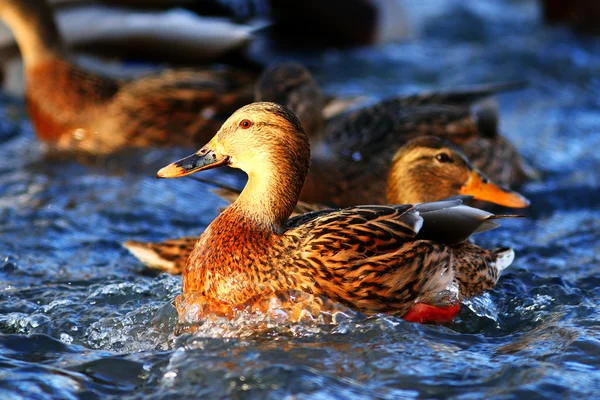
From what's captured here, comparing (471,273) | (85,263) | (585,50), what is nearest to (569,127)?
Result: (585,50)

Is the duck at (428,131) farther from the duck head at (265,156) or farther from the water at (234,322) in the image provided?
the duck head at (265,156)

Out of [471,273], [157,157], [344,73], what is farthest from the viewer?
[344,73]

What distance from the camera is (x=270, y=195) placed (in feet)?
15.6

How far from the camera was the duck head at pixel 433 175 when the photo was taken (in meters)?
6.03

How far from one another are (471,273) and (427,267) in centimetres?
43

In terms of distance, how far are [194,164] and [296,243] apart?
2.02 feet

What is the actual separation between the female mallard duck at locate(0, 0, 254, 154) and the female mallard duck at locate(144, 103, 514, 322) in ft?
9.85

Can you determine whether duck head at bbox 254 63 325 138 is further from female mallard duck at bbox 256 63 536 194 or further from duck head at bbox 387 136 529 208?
duck head at bbox 387 136 529 208

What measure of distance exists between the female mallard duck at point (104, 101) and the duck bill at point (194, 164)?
9.63 ft

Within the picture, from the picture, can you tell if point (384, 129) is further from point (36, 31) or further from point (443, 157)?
point (36, 31)

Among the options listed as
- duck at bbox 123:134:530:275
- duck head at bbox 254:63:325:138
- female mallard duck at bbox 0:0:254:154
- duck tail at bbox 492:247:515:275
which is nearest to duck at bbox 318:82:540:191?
duck head at bbox 254:63:325:138

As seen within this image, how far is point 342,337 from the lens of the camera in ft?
14.8

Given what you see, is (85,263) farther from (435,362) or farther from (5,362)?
(435,362)

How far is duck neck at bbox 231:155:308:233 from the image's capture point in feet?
15.6
